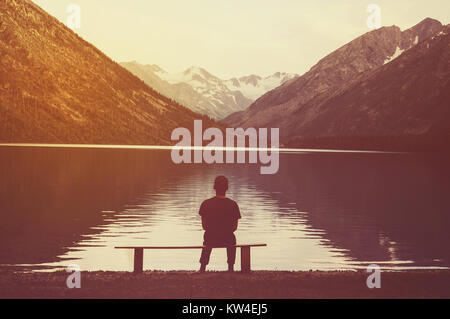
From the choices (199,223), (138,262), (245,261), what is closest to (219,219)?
(245,261)

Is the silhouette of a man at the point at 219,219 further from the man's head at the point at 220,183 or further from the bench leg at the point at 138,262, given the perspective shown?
the bench leg at the point at 138,262

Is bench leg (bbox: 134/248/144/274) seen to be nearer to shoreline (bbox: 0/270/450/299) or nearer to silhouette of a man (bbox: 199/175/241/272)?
shoreline (bbox: 0/270/450/299)

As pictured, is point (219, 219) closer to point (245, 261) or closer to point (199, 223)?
point (245, 261)

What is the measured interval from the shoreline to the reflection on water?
28.5 feet

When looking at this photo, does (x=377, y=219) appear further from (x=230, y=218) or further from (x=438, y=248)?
(x=230, y=218)

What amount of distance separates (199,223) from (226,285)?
110ft

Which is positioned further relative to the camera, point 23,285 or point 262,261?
point 262,261

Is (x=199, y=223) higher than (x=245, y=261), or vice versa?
(x=245, y=261)

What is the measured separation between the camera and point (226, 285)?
2470cm

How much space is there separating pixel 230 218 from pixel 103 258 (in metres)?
12.7

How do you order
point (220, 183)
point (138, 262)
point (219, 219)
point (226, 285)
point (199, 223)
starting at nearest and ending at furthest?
point (226, 285), point (220, 183), point (219, 219), point (138, 262), point (199, 223)

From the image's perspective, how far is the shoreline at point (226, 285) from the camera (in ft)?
75.6
